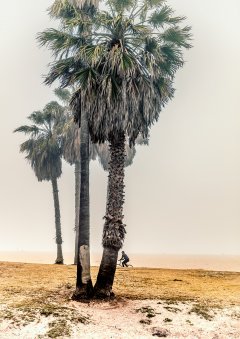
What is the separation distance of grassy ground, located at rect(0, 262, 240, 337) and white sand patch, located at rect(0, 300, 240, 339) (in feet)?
1.04

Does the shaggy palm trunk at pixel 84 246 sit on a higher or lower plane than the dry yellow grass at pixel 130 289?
higher

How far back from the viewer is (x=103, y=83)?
15703 millimetres

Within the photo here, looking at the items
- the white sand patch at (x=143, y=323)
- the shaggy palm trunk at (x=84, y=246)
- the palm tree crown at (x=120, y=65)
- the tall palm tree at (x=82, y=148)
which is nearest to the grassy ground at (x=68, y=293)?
the white sand patch at (x=143, y=323)

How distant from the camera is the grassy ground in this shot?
41.9 ft

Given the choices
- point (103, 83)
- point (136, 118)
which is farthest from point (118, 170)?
point (103, 83)

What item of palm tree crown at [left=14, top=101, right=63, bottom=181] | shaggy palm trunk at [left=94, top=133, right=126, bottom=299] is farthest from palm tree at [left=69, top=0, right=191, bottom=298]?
palm tree crown at [left=14, top=101, right=63, bottom=181]

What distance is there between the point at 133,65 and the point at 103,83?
138cm

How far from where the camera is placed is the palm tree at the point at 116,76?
15383 millimetres

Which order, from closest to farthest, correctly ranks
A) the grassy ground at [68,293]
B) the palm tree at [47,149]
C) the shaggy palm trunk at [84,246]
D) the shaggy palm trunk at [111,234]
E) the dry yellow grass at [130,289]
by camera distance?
the grassy ground at [68,293] < the shaggy palm trunk at [84,246] < the shaggy palm trunk at [111,234] < the dry yellow grass at [130,289] < the palm tree at [47,149]

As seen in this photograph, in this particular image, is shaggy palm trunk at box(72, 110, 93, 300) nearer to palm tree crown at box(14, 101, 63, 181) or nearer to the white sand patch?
the white sand patch

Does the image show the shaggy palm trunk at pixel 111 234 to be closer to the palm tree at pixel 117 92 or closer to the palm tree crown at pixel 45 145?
the palm tree at pixel 117 92

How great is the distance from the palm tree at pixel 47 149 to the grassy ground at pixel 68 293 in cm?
1224

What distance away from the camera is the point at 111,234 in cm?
1505

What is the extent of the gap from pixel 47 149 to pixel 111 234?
21.4 m
